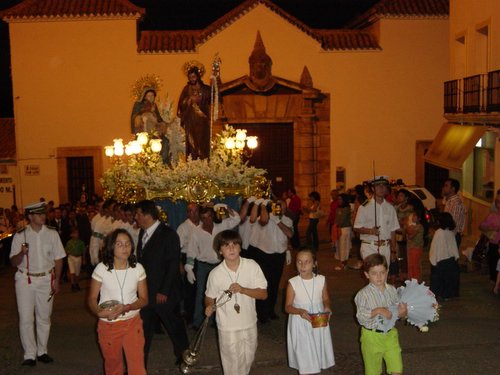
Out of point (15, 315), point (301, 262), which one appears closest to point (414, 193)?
point (15, 315)

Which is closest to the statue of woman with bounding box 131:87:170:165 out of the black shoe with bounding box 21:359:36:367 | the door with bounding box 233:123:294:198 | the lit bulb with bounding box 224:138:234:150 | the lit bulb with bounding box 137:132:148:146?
the lit bulb with bounding box 137:132:148:146

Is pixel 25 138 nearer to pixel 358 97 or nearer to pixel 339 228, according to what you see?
pixel 358 97

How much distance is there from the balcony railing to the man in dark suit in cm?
1029

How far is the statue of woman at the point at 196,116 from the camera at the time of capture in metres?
12.4

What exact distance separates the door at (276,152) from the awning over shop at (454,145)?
15.7 ft

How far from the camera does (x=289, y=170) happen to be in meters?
24.0

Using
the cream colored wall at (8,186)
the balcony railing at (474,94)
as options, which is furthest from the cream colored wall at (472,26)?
the cream colored wall at (8,186)

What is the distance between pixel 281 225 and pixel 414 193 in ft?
32.3

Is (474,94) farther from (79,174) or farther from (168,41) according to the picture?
(79,174)

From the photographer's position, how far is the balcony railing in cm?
1620

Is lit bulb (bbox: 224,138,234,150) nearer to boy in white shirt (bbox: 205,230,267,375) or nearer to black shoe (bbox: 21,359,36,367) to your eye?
black shoe (bbox: 21,359,36,367)

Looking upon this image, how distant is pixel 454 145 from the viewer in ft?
61.6

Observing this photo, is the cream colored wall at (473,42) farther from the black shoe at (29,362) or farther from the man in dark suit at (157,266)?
the black shoe at (29,362)

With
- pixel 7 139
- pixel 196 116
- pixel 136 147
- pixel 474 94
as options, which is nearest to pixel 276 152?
pixel 474 94
